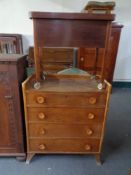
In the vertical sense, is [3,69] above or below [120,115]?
above

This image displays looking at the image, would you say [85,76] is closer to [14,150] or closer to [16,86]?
[16,86]

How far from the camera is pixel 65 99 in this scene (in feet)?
4.58

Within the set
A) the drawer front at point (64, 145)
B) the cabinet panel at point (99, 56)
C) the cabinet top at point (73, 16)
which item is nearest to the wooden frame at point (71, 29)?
the cabinet top at point (73, 16)

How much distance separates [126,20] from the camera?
331 cm

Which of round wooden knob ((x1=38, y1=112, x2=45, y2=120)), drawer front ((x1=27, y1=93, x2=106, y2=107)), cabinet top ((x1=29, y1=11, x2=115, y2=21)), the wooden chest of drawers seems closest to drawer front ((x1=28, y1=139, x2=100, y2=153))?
the wooden chest of drawers

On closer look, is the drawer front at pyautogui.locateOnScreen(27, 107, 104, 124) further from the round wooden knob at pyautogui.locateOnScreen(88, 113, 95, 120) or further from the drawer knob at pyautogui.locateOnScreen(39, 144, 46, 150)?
the drawer knob at pyautogui.locateOnScreen(39, 144, 46, 150)

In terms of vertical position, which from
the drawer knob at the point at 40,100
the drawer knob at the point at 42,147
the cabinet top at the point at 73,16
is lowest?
→ the drawer knob at the point at 42,147

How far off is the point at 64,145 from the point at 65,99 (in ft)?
1.58

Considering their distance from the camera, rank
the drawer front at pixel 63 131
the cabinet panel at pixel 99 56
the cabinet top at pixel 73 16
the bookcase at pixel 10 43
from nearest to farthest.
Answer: the cabinet top at pixel 73 16 < the drawer front at pixel 63 131 < the cabinet panel at pixel 99 56 < the bookcase at pixel 10 43

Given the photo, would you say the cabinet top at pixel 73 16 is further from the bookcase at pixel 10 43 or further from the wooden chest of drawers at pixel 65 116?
the bookcase at pixel 10 43

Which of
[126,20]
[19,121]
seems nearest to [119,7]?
[126,20]

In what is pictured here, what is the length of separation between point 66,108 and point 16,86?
46 cm

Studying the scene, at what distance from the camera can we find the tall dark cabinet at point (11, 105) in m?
1.32

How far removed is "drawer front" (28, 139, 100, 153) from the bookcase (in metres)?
2.20
